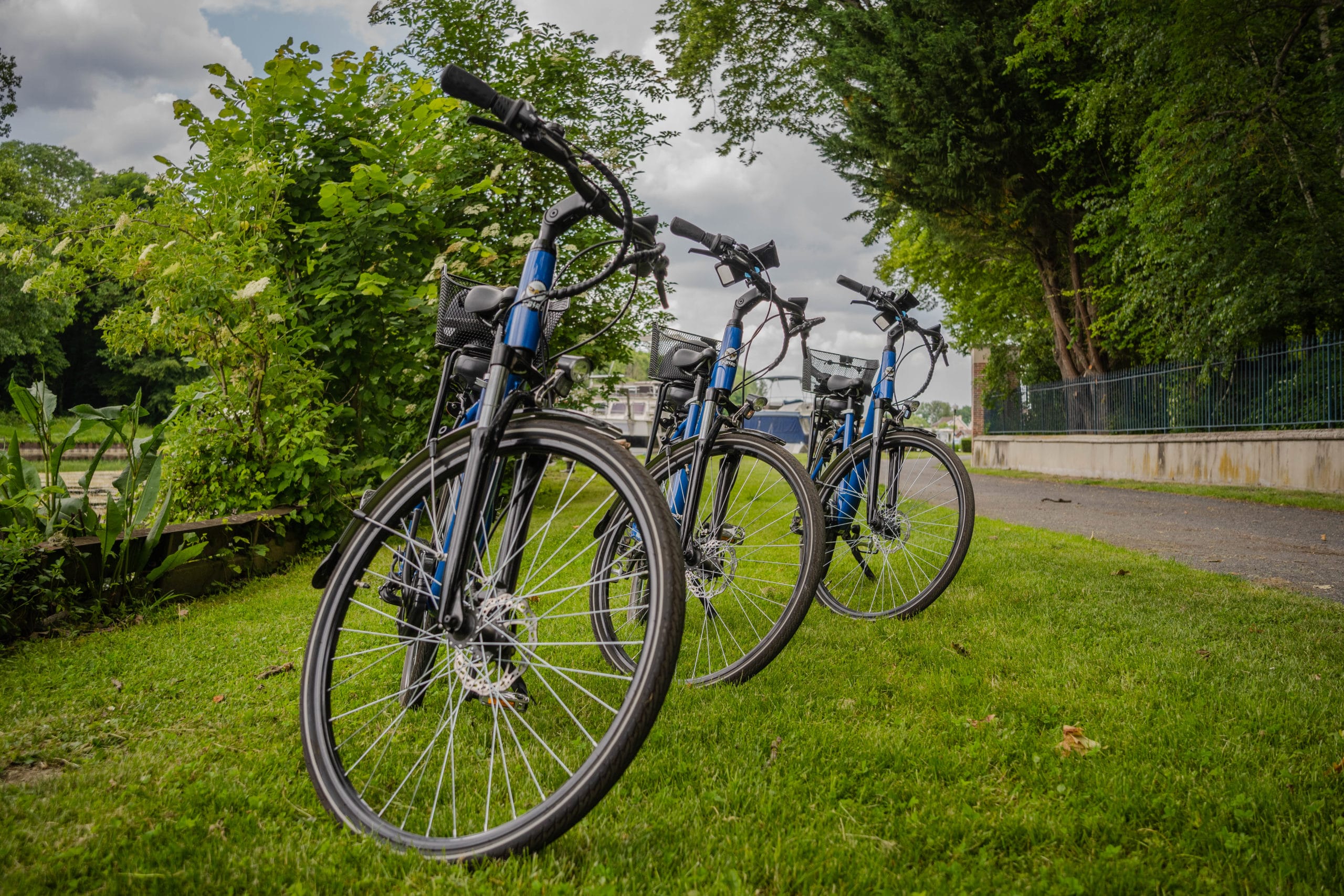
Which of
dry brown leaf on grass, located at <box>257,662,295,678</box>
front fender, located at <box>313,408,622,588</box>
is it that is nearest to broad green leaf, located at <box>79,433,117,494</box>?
dry brown leaf on grass, located at <box>257,662,295,678</box>

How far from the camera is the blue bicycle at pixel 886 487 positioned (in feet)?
12.6

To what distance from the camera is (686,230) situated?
→ 10.9ft

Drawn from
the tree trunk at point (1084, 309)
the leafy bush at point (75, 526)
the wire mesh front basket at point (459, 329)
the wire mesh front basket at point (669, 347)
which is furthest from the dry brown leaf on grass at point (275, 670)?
the tree trunk at point (1084, 309)

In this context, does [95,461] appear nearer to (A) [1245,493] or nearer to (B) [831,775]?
(B) [831,775]

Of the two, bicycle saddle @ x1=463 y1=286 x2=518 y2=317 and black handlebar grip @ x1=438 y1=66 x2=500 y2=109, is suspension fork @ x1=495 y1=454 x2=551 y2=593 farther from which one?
black handlebar grip @ x1=438 y1=66 x2=500 y2=109

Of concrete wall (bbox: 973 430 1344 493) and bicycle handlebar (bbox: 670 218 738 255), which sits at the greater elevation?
bicycle handlebar (bbox: 670 218 738 255)

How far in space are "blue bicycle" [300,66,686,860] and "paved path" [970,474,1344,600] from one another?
4558 mm

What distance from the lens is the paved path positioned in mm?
5305

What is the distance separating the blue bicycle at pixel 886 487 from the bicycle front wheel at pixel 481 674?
175 cm

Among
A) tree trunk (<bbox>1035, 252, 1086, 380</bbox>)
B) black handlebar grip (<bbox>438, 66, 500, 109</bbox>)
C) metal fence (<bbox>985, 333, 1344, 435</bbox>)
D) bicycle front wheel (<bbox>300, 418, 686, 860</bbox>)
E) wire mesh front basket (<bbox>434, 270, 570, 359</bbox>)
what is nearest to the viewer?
bicycle front wheel (<bbox>300, 418, 686, 860</bbox>)

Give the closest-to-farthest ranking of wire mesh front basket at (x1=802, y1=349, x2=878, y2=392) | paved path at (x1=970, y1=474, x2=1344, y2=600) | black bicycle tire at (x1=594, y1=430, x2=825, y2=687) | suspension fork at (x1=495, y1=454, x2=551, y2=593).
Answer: suspension fork at (x1=495, y1=454, x2=551, y2=593), black bicycle tire at (x1=594, y1=430, x2=825, y2=687), wire mesh front basket at (x1=802, y1=349, x2=878, y2=392), paved path at (x1=970, y1=474, x2=1344, y2=600)

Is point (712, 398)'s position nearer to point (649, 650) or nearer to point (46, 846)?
Answer: point (649, 650)

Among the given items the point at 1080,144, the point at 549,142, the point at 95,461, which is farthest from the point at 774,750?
the point at 1080,144

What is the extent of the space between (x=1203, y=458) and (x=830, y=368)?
11900 millimetres
